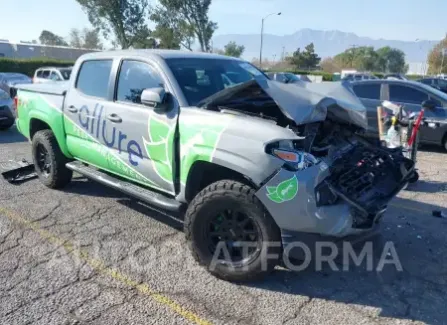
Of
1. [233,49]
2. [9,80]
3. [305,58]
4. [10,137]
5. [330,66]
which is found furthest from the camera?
[330,66]

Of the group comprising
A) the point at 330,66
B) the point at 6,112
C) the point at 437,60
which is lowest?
the point at 6,112

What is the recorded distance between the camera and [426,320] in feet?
9.90

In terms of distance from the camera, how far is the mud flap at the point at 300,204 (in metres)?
3.06

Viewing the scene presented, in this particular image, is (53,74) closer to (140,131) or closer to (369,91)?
(369,91)

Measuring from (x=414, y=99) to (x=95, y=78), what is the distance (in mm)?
7292

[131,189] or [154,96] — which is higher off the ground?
[154,96]

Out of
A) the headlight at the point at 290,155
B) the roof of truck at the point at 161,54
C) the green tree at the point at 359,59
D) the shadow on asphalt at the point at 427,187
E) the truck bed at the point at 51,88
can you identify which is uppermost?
the green tree at the point at 359,59

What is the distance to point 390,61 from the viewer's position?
313ft

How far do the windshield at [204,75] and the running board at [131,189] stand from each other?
3.15ft

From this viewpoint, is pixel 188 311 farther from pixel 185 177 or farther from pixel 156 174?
pixel 156 174

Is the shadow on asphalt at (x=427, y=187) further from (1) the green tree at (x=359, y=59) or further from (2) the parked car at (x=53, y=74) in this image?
(1) the green tree at (x=359, y=59)

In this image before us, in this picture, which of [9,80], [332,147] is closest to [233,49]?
[9,80]

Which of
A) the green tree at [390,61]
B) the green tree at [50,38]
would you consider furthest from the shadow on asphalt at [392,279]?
the green tree at [50,38]

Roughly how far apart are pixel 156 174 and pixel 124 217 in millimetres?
1093
